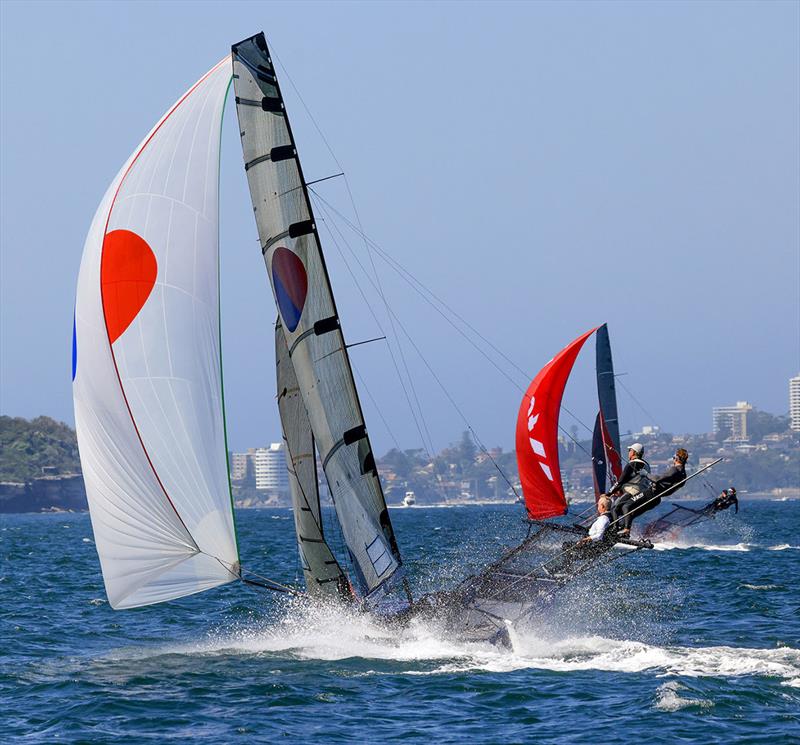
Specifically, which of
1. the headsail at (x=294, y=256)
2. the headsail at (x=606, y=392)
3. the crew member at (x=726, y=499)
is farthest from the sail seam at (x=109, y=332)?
the headsail at (x=606, y=392)

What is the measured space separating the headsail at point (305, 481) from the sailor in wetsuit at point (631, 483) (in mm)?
3834

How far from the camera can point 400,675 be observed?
14.5 m

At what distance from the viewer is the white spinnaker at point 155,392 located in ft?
46.5

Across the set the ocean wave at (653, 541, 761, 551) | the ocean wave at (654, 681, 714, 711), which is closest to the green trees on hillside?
the ocean wave at (653, 541, 761, 551)

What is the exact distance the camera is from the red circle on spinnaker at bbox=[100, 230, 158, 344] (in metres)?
14.2

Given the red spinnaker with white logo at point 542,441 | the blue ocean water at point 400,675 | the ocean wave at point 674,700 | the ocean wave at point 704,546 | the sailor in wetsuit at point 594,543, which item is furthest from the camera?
the ocean wave at point 704,546

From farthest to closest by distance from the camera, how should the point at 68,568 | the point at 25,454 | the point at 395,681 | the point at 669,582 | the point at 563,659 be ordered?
the point at 25,454
the point at 68,568
the point at 669,582
the point at 563,659
the point at 395,681

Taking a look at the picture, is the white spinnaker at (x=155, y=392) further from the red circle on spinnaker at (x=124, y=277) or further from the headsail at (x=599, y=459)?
the headsail at (x=599, y=459)

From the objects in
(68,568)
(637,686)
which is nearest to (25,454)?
(68,568)

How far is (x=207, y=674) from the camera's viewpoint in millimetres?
14758

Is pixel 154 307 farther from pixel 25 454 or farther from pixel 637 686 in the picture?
pixel 25 454

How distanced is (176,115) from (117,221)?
4.73 feet

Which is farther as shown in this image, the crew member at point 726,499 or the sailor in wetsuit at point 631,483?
the crew member at point 726,499

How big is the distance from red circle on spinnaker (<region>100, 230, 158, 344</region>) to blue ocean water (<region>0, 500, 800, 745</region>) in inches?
158
